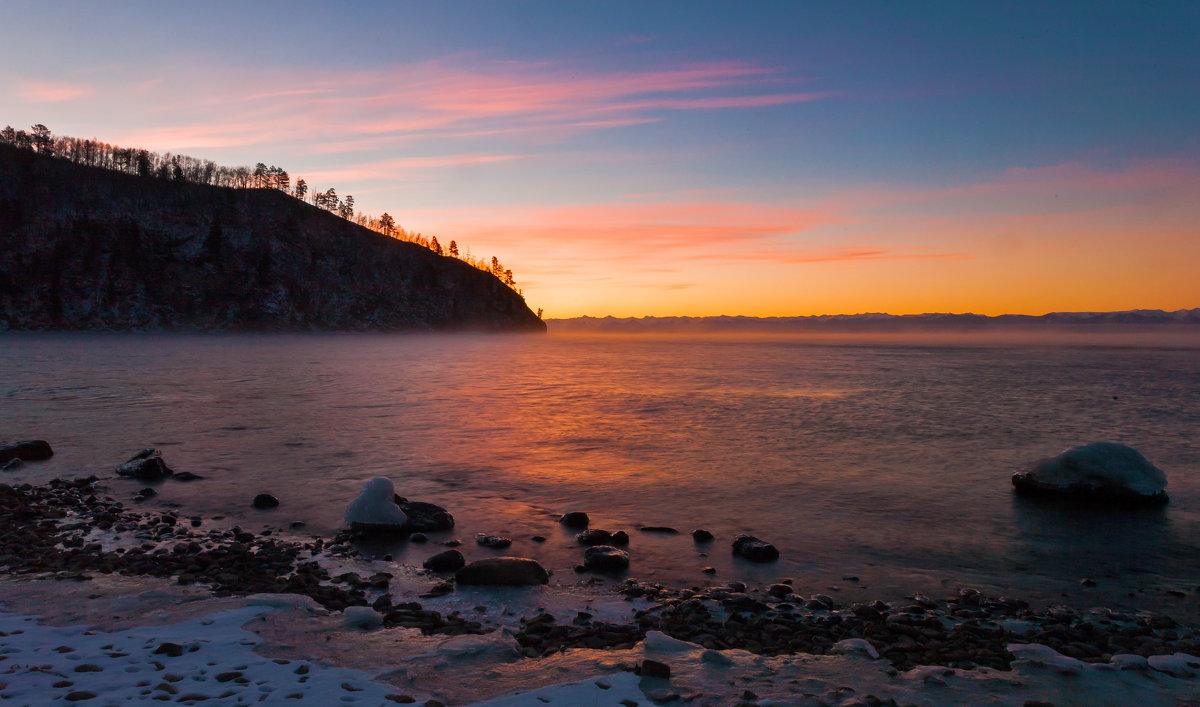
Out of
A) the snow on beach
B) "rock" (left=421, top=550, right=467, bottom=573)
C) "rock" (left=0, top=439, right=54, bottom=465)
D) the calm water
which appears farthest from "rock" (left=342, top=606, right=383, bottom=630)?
"rock" (left=0, top=439, right=54, bottom=465)

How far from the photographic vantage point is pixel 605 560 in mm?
10688

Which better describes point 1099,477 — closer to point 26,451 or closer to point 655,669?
point 655,669

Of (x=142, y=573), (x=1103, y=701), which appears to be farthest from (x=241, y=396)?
(x=1103, y=701)

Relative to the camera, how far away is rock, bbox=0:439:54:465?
1798cm

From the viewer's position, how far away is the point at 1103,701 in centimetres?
655

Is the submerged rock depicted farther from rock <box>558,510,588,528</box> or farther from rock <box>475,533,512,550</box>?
rock <box>475,533,512,550</box>

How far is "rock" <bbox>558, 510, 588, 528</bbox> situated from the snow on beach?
552 centimetres

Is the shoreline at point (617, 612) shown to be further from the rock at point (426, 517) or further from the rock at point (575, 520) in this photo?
the rock at point (575, 520)

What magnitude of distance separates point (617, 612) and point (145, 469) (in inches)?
559

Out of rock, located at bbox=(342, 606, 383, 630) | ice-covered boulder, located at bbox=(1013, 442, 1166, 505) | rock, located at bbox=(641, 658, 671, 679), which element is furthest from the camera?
ice-covered boulder, located at bbox=(1013, 442, 1166, 505)

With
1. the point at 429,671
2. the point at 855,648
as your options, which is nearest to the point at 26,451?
the point at 429,671

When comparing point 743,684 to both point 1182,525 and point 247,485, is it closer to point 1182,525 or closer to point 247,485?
point 1182,525

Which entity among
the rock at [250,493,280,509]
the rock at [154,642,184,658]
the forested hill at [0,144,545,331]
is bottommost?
the rock at [250,493,280,509]

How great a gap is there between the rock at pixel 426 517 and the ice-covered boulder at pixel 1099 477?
556 inches
